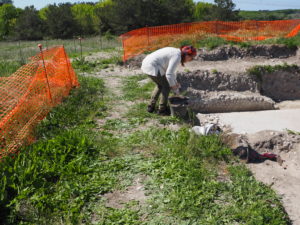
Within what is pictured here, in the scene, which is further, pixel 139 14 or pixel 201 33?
pixel 139 14

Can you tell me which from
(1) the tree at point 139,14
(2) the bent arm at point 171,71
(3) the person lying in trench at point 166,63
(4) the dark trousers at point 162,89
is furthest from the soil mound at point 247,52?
(1) the tree at point 139,14

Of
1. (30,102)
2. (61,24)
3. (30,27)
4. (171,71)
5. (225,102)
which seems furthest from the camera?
(30,27)

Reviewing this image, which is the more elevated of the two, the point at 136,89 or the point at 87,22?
the point at 87,22

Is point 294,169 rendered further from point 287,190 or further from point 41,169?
point 41,169

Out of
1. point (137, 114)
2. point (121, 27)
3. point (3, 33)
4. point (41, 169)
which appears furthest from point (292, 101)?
point (3, 33)

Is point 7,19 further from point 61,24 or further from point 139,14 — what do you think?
point 139,14

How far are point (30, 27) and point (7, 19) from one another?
8.16m

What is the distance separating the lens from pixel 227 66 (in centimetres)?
1086

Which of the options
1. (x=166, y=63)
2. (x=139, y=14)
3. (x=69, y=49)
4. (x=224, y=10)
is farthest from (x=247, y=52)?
(x=224, y=10)

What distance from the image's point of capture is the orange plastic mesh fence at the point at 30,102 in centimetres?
481

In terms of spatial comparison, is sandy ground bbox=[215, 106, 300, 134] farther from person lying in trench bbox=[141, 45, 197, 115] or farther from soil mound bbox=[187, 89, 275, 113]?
person lying in trench bbox=[141, 45, 197, 115]

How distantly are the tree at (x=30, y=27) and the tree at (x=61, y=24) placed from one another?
58.2 inches

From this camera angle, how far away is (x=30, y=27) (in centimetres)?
3581

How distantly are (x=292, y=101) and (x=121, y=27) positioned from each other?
25326 millimetres
